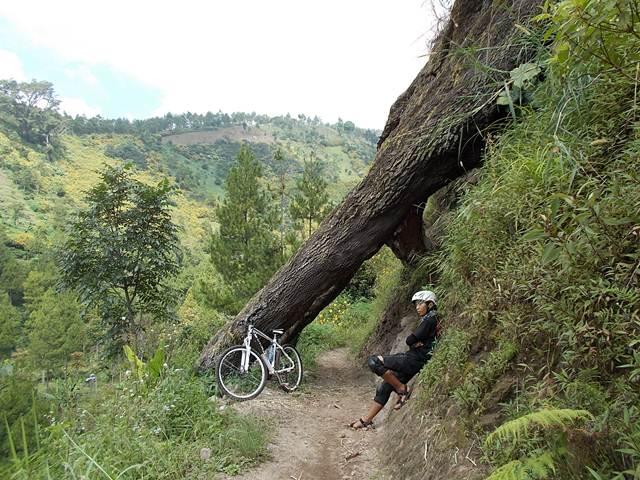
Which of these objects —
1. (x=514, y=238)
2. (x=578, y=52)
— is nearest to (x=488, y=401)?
(x=514, y=238)

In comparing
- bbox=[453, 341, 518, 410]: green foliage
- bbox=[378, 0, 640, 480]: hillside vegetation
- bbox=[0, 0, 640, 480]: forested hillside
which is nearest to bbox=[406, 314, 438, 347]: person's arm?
bbox=[0, 0, 640, 480]: forested hillside

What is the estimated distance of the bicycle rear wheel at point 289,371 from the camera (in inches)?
274

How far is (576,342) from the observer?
7.16 feet

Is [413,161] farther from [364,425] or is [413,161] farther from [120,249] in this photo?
[120,249]

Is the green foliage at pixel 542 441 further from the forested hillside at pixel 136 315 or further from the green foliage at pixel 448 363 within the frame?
the forested hillside at pixel 136 315

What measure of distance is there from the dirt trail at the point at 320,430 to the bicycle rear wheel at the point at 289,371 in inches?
5.8

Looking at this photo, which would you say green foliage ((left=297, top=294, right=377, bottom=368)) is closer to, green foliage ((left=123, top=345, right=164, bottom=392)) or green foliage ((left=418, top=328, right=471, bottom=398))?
green foliage ((left=123, top=345, right=164, bottom=392))

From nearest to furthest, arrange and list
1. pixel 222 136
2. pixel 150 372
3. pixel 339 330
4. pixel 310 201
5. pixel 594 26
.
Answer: pixel 594 26, pixel 150 372, pixel 339 330, pixel 310 201, pixel 222 136

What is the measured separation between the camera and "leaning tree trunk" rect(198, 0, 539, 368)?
5234mm

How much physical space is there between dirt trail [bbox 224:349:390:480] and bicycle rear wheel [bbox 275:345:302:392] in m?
0.15

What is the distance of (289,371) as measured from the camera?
23.0ft

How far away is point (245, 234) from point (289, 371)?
941cm

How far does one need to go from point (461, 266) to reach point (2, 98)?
10735 cm

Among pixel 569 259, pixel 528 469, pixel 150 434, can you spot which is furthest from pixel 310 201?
pixel 528 469
